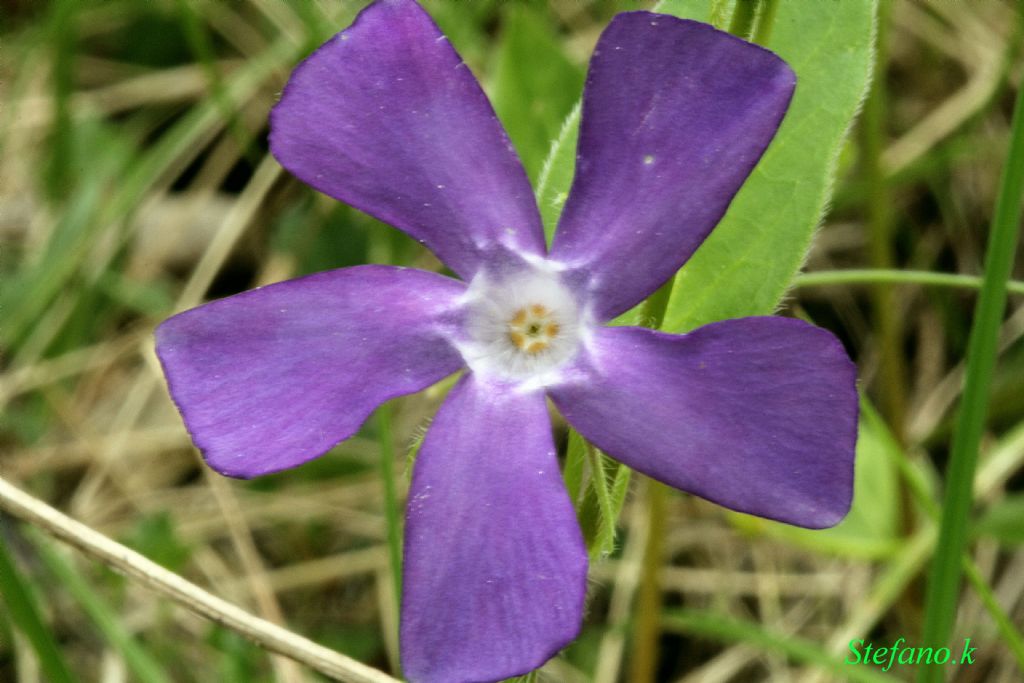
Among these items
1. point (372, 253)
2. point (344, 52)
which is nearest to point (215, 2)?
point (372, 253)

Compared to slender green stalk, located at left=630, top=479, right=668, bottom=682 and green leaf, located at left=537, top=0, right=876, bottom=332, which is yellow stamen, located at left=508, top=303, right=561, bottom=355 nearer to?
green leaf, located at left=537, top=0, right=876, bottom=332

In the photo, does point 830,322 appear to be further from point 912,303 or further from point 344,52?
point 344,52

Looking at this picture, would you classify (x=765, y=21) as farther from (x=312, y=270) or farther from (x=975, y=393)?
(x=312, y=270)

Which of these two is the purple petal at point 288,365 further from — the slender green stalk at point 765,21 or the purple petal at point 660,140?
the slender green stalk at point 765,21

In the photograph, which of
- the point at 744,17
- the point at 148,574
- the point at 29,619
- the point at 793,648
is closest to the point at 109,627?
the point at 148,574

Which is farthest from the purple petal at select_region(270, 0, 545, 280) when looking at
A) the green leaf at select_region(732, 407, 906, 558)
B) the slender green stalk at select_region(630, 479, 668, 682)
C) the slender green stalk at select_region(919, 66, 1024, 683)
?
the green leaf at select_region(732, 407, 906, 558)

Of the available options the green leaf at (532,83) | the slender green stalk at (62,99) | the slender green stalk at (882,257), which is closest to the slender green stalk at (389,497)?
the green leaf at (532,83)
